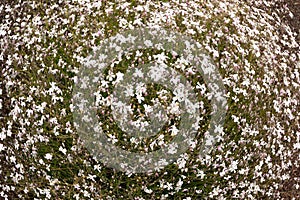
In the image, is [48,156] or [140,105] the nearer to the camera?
[140,105]

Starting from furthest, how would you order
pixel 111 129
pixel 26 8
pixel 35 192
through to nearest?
pixel 26 8
pixel 35 192
pixel 111 129

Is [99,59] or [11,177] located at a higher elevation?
[99,59]

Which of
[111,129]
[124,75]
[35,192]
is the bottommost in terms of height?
[35,192]

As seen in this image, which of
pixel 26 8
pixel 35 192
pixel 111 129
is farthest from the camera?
pixel 26 8

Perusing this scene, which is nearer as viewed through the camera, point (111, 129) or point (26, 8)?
point (111, 129)

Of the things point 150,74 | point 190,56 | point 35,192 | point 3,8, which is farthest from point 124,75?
point 3,8

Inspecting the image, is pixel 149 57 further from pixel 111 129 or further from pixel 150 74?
pixel 111 129

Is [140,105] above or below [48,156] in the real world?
above
